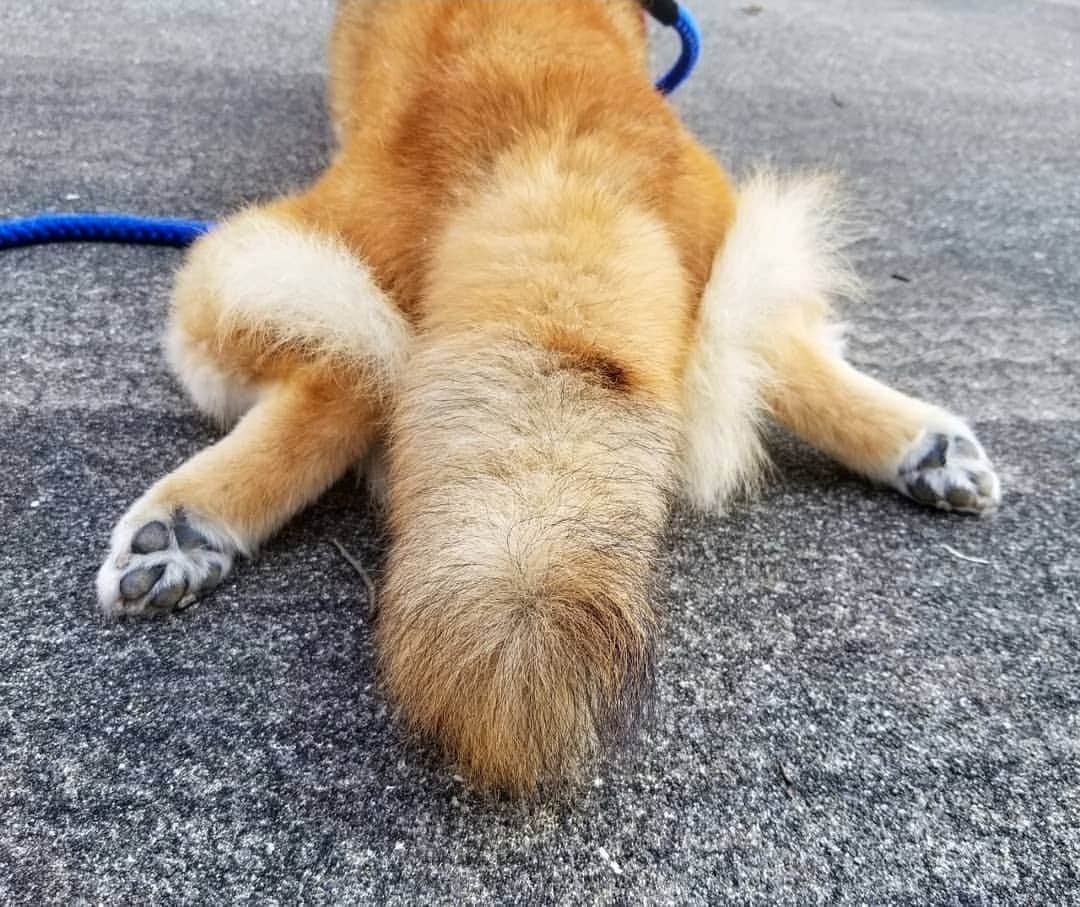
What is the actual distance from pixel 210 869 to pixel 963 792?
0.97 metres

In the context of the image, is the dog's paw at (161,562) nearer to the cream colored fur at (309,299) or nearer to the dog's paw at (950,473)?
the cream colored fur at (309,299)

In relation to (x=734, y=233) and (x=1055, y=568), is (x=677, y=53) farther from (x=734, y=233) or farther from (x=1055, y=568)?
(x=1055, y=568)

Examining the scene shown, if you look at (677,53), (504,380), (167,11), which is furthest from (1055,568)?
(167,11)

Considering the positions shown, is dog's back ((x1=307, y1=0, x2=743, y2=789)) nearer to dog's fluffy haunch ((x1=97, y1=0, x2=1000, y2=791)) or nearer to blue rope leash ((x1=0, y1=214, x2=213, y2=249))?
dog's fluffy haunch ((x1=97, y1=0, x2=1000, y2=791))

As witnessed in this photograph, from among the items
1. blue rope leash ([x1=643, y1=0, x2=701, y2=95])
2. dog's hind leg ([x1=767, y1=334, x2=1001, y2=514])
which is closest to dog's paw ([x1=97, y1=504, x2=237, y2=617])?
dog's hind leg ([x1=767, y1=334, x2=1001, y2=514])

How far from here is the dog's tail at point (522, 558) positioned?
0.97 meters

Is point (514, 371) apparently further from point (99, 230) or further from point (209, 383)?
point (99, 230)

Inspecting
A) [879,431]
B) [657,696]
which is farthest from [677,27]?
[657,696]

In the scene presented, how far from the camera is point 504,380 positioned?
1.27 metres

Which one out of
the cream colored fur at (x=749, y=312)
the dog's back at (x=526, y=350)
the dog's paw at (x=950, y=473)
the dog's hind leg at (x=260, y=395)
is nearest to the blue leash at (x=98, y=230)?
the dog's back at (x=526, y=350)

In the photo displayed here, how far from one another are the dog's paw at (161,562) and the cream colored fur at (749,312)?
32.6 inches

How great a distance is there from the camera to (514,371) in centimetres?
128

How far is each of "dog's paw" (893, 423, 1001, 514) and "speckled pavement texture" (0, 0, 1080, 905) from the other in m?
0.06

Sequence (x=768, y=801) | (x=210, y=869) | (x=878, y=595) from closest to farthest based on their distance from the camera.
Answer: (x=210, y=869)
(x=768, y=801)
(x=878, y=595)
